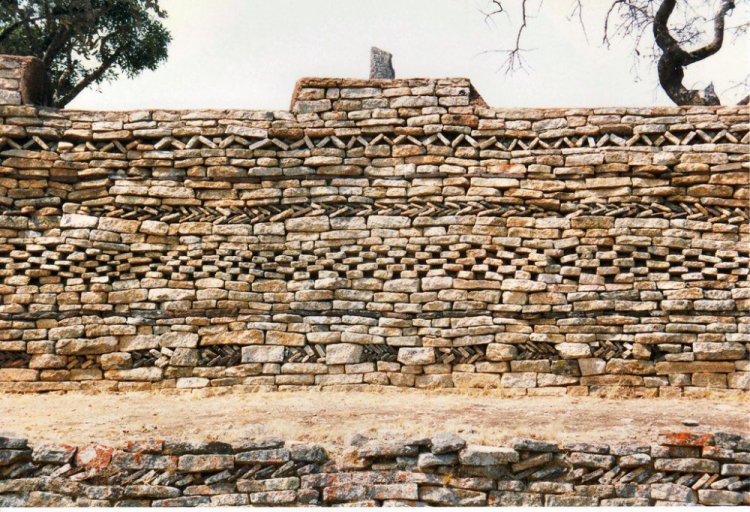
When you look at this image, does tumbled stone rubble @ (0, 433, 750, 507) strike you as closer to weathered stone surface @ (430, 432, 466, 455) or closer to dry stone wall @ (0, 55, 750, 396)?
weathered stone surface @ (430, 432, 466, 455)

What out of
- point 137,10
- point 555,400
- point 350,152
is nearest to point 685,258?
point 555,400

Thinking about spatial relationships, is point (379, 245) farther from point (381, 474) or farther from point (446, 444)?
point (381, 474)

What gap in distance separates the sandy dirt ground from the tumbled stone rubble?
1.06ft

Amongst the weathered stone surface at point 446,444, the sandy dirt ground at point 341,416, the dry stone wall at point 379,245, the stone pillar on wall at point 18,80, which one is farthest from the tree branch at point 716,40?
the stone pillar on wall at point 18,80

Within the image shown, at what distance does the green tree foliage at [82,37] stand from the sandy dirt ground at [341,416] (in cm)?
805

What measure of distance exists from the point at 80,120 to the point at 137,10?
6.09 metres

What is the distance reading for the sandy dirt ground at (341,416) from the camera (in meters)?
7.67

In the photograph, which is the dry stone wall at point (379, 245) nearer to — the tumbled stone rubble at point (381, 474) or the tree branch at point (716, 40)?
the tumbled stone rubble at point (381, 474)

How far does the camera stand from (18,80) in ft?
33.8

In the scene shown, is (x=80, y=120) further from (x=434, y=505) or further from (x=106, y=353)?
(x=434, y=505)

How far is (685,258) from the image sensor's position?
9711mm

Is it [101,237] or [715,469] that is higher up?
[101,237]

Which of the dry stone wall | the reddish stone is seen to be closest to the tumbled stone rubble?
the reddish stone

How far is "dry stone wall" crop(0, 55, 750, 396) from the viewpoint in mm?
9492
